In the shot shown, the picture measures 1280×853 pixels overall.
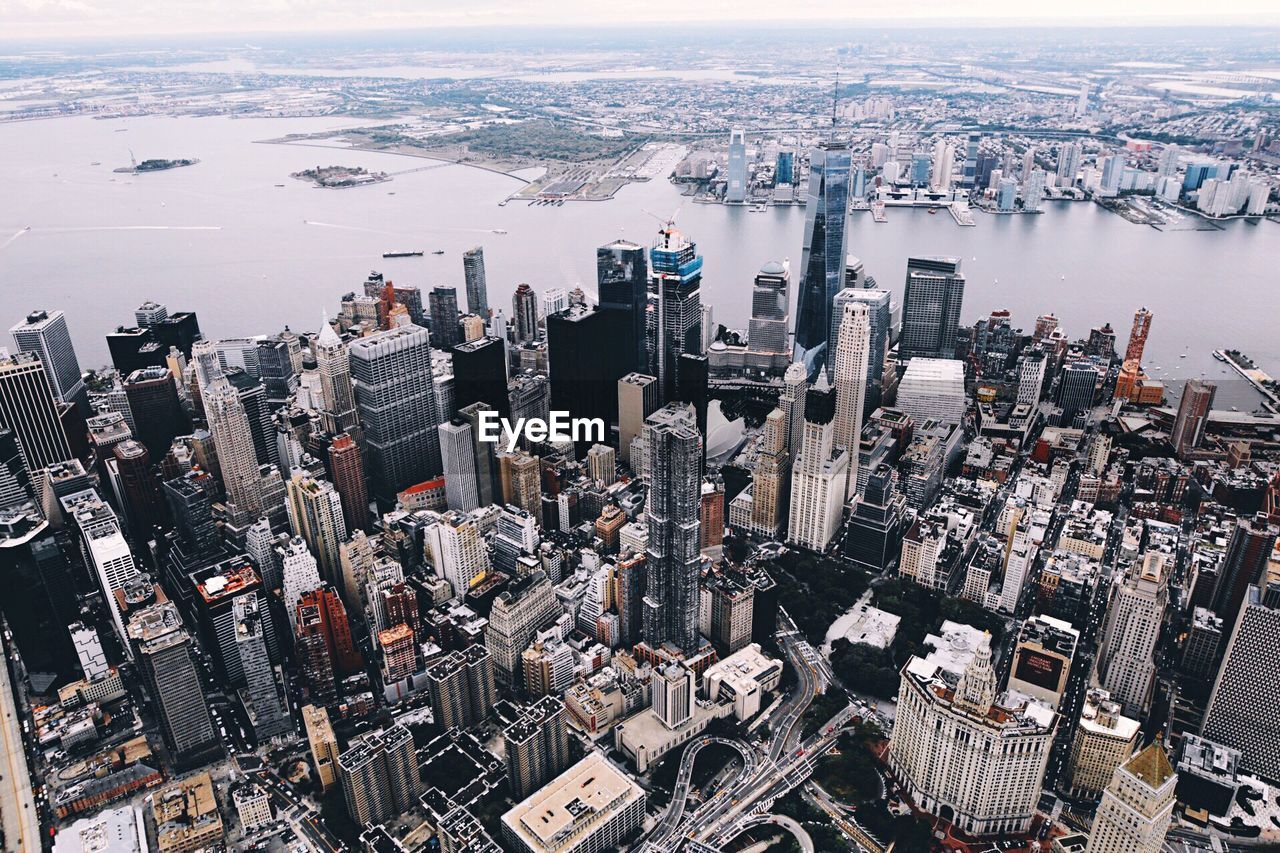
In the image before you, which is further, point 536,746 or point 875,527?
point 875,527

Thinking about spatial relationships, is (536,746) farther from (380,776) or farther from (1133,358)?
(1133,358)

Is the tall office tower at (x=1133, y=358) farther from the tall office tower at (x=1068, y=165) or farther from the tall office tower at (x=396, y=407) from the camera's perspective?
the tall office tower at (x=1068, y=165)

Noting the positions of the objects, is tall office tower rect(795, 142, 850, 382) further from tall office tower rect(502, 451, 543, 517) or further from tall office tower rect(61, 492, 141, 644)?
tall office tower rect(61, 492, 141, 644)

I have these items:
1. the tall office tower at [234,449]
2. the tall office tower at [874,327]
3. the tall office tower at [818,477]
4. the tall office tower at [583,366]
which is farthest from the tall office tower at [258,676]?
the tall office tower at [874,327]

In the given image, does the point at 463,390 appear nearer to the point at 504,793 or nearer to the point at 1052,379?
the point at 504,793

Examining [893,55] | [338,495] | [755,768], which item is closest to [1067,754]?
[755,768]

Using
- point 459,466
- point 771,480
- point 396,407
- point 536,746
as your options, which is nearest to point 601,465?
point 459,466
